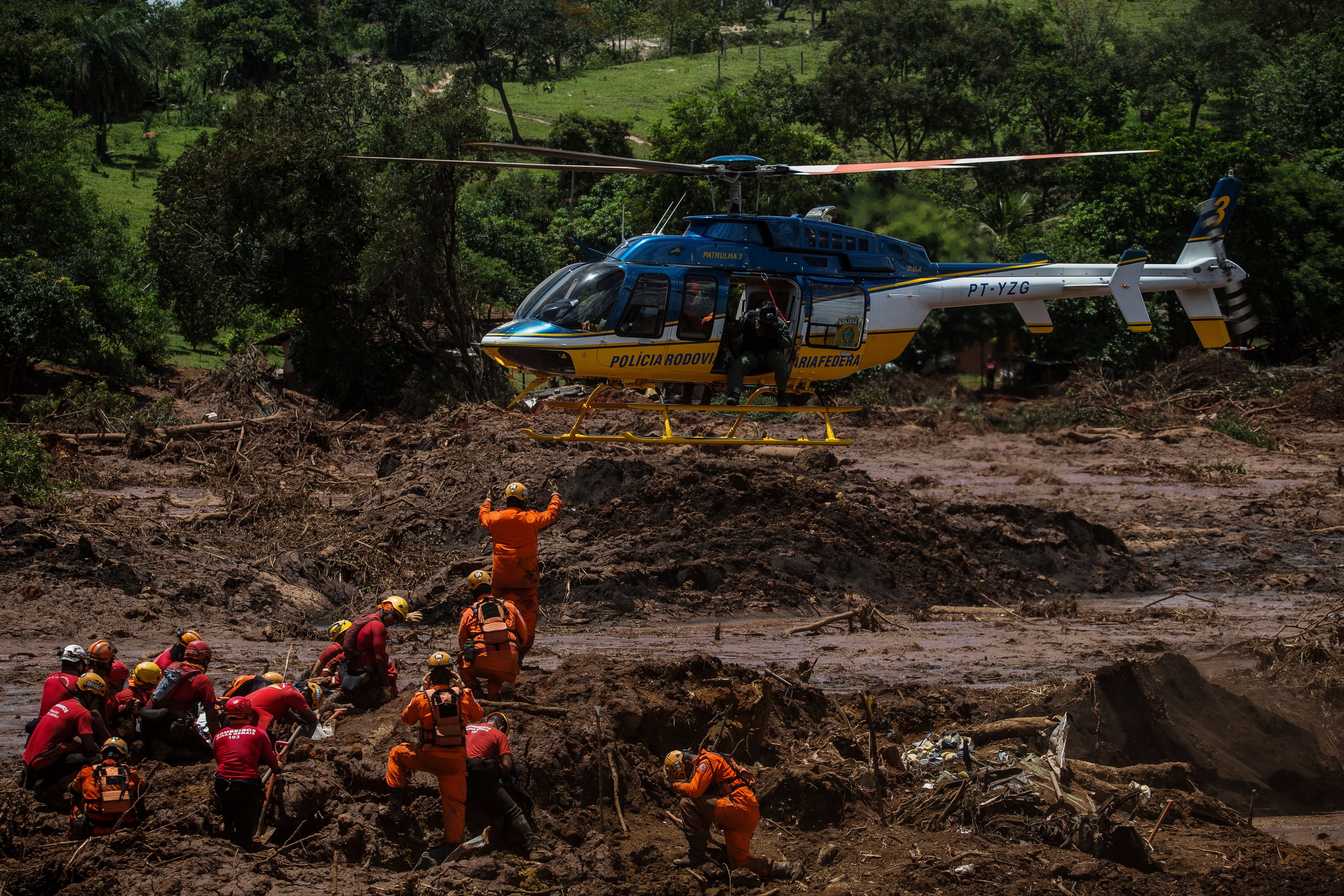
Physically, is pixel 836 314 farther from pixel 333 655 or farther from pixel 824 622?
pixel 333 655

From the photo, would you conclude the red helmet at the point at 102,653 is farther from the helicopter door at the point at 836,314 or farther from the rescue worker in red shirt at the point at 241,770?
the helicopter door at the point at 836,314

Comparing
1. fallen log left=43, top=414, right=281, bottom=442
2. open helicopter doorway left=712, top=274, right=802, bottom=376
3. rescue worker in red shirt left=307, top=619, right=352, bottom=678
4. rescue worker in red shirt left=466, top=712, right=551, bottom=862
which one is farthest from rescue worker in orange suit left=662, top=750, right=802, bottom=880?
fallen log left=43, top=414, right=281, bottom=442

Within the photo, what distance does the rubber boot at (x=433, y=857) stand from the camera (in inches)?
275

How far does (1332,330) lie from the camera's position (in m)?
32.1

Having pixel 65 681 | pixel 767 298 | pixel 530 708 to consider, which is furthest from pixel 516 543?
pixel 767 298

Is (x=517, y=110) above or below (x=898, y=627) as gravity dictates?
above

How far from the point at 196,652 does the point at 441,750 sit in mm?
2454

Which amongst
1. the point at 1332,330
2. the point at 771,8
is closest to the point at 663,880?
the point at 1332,330

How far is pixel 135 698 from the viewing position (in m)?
8.20

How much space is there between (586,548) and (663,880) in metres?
7.52

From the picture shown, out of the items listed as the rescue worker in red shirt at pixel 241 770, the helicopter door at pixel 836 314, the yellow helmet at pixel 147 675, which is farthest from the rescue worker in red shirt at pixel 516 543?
the helicopter door at pixel 836 314

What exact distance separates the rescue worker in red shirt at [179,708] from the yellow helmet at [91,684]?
39cm

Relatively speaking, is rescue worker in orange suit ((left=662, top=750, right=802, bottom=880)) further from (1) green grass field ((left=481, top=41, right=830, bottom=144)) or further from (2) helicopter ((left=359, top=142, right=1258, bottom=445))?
(1) green grass field ((left=481, top=41, right=830, bottom=144))

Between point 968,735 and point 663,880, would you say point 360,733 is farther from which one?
point 968,735
